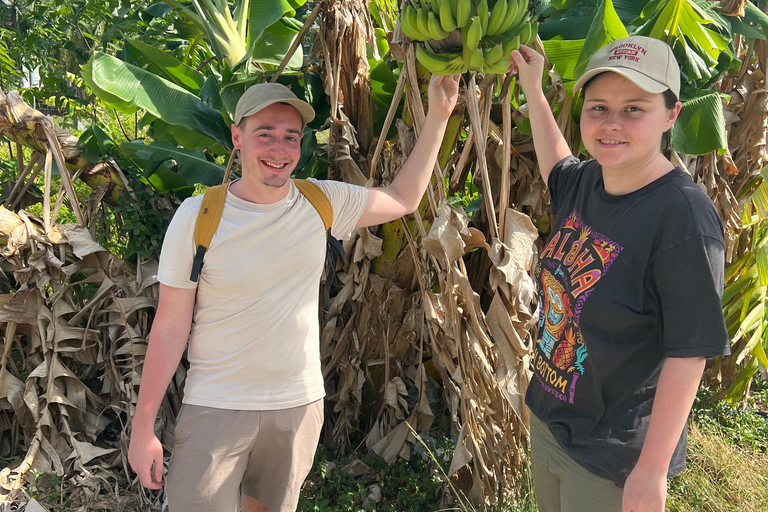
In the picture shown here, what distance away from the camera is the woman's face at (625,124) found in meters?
1.22

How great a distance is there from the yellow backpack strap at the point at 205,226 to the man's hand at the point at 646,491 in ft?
3.83

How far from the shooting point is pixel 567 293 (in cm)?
137

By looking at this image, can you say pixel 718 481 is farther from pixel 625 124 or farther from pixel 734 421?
pixel 625 124

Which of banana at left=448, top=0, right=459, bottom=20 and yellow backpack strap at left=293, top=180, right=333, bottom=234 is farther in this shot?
yellow backpack strap at left=293, top=180, right=333, bottom=234

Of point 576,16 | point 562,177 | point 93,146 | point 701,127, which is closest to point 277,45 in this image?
point 93,146

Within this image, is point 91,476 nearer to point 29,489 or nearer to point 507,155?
point 29,489

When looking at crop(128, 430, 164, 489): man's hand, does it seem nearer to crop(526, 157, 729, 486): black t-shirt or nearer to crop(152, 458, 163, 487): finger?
crop(152, 458, 163, 487): finger

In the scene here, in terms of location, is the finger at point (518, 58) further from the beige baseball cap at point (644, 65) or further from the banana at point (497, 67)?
the beige baseball cap at point (644, 65)

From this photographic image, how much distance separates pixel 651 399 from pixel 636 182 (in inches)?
18.6

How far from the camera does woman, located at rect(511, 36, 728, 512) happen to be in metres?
1.13

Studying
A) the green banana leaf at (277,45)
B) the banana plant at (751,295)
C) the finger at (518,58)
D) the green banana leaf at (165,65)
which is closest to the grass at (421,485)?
the banana plant at (751,295)

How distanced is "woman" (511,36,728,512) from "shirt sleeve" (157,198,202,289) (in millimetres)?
956

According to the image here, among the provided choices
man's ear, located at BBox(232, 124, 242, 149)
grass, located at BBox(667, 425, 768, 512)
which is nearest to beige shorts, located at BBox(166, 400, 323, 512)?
man's ear, located at BBox(232, 124, 242, 149)

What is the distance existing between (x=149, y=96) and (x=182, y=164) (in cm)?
51
